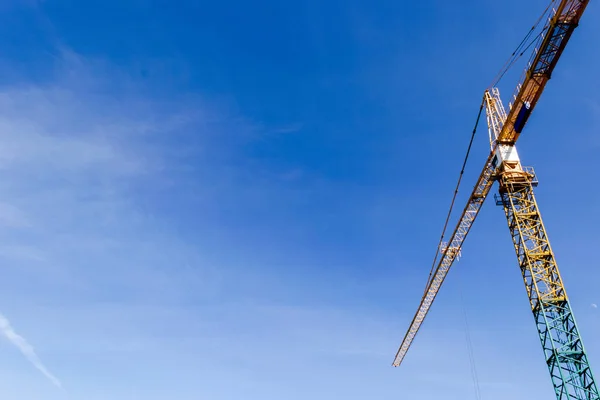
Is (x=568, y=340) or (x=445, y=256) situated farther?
(x=445, y=256)

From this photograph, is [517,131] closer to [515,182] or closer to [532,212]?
[515,182]

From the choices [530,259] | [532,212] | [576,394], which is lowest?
[576,394]

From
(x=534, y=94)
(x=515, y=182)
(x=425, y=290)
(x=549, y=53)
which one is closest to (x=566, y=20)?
(x=549, y=53)

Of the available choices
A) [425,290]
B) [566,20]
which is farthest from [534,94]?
[425,290]

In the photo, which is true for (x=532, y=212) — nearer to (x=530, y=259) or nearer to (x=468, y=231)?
(x=530, y=259)

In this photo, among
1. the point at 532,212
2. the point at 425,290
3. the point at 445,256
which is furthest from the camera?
the point at 425,290

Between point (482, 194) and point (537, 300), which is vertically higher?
point (482, 194)

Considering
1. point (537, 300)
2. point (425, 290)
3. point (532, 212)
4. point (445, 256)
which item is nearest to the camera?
point (537, 300)

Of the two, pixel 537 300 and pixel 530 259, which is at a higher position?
pixel 530 259

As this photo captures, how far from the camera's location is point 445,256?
66812 mm

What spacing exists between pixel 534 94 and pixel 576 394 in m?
28.5

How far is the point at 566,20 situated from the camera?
37.5 metres

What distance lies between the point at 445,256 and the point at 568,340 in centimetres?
2760

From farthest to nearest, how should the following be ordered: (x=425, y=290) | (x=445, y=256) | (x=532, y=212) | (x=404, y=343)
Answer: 1. (x=404, y=343)
2. (x=425, y=290)
3. (x=445, y=256)
4. (x=532, y=212)
